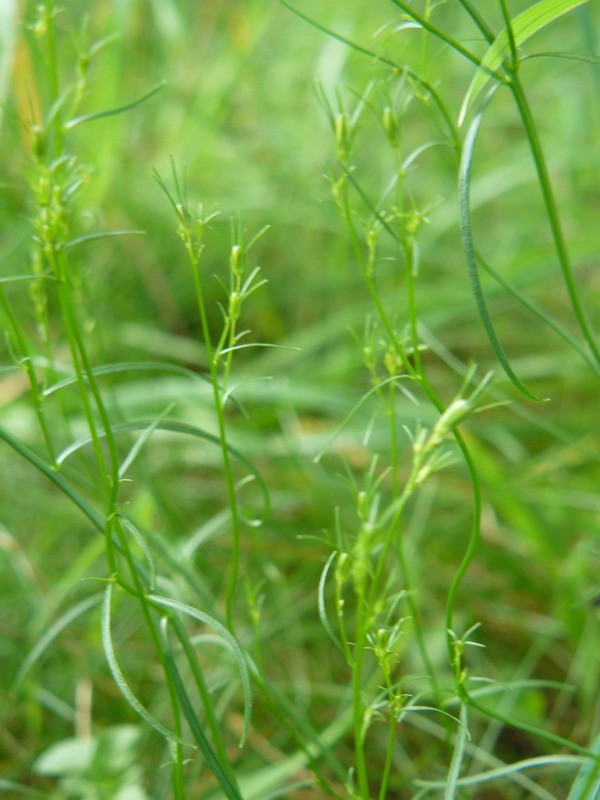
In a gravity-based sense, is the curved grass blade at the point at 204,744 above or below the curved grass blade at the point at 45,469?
below

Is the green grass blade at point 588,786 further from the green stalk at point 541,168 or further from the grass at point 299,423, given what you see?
the green stalk at point 541,168

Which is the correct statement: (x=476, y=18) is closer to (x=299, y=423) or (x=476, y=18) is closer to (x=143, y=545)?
(x=143, y=545)

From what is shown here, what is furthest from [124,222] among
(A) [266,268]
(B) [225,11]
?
(B) [225,11]

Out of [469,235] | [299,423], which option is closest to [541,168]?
[469,235]

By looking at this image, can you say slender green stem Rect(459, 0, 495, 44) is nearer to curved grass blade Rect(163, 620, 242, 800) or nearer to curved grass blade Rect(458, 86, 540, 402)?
curved grass blade Rect(458, 86, 540, 402)

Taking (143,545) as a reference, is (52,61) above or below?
above

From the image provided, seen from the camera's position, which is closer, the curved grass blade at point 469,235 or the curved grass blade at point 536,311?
the curved grass blade at point 469,235

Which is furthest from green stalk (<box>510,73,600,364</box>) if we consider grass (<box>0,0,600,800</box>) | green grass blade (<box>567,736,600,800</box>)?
green grass blade (<box>567,736,600,800</box>)

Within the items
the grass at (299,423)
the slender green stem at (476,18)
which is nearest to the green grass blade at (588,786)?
the grass at (299,423)
